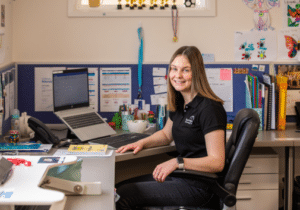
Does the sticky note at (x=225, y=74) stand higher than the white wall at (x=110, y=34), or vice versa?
the white wall at (x=110, y=34)

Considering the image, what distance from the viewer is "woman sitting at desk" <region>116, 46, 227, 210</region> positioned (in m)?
1.99

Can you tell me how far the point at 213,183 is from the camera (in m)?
1.93

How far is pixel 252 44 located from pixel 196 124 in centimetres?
127

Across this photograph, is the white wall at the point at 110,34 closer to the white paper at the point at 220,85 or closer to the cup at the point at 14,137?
the white paper at the point at 220,85

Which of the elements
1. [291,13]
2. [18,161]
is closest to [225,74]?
[291,13]

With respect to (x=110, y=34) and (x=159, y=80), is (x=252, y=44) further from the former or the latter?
(x=110, y=34)

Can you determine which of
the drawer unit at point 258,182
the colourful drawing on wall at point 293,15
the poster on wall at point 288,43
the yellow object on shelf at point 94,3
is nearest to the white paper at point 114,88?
the yellow object on shelf at point 94,3

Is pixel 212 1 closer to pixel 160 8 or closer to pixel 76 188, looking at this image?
pixel 160 8

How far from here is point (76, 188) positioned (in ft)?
5.02

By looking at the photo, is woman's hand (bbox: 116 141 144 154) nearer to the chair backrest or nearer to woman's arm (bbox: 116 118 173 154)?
woman's arm (bbox: 116 118 173 154)

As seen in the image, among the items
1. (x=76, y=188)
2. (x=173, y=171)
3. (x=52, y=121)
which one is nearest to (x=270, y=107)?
(x=173, y=171)

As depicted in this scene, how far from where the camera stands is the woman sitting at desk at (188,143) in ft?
6.51

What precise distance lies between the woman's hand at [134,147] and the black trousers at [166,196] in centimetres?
25

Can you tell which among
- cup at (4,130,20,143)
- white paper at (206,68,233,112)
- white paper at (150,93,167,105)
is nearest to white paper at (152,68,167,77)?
white paper at (150,93,167,105)
